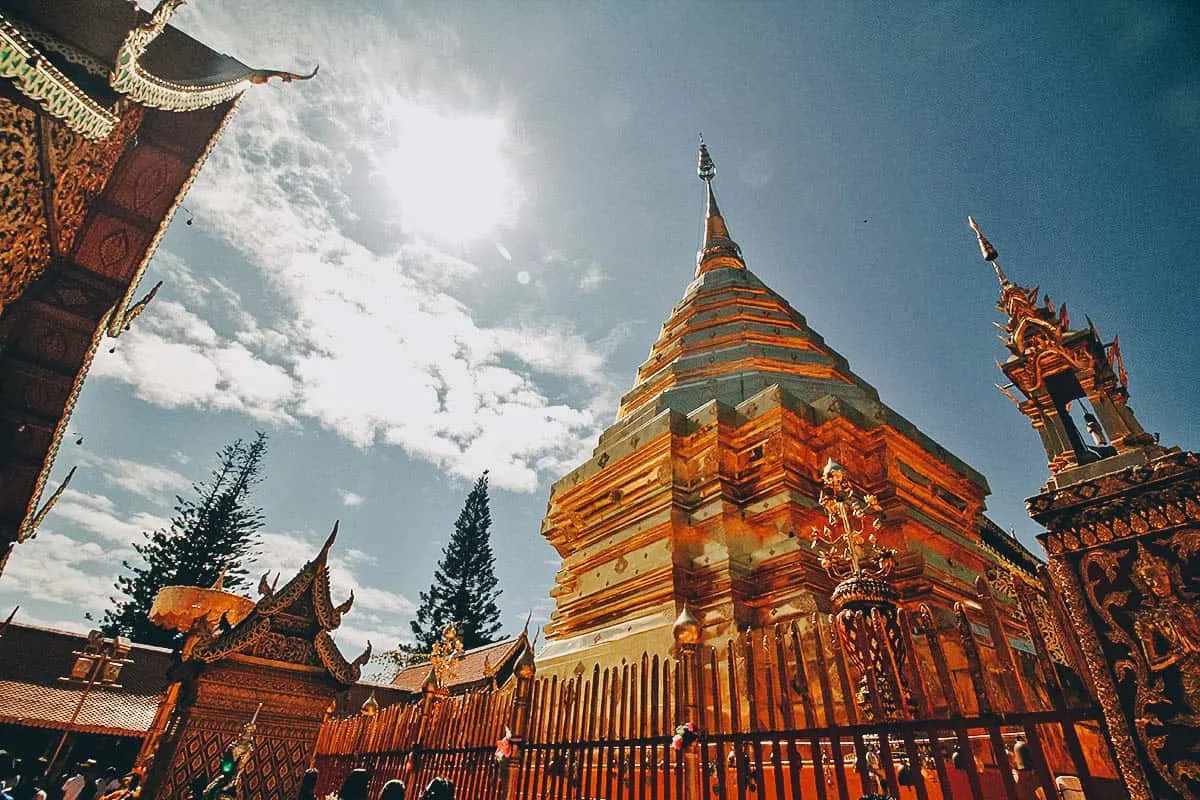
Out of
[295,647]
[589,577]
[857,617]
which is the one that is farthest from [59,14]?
[589,577]

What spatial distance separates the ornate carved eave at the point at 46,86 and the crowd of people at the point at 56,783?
3.71 metres

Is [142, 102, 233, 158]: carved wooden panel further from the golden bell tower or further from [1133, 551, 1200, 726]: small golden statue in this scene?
[1133, 551, 1200, 726]: small golden statue

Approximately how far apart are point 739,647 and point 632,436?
4727 mm

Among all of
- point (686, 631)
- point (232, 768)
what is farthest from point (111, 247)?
point (686, 631)

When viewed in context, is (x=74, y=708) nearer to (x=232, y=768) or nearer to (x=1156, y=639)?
(x=232, y=768)

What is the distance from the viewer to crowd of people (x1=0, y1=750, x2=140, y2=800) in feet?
17.6

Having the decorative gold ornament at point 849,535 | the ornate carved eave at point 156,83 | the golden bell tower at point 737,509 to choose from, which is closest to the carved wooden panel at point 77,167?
the ornate carved eave at point 156,83

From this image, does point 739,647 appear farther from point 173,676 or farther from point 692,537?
point 173,676

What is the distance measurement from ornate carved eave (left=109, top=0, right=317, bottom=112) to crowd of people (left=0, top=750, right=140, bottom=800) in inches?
162

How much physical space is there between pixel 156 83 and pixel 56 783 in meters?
13.9

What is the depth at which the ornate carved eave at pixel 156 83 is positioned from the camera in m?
3.33

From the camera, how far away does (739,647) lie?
12.0ft

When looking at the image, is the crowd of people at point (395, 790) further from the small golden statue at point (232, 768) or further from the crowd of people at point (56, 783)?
the crowd of people at point (56, 783)

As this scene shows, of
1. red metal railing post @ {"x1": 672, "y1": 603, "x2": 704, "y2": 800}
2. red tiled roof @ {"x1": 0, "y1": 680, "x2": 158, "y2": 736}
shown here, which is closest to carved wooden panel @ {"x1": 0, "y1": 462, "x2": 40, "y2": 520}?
red metal railing post @ {"x1": 672, "y1": 603, "x2": 704, "y2": 800}
